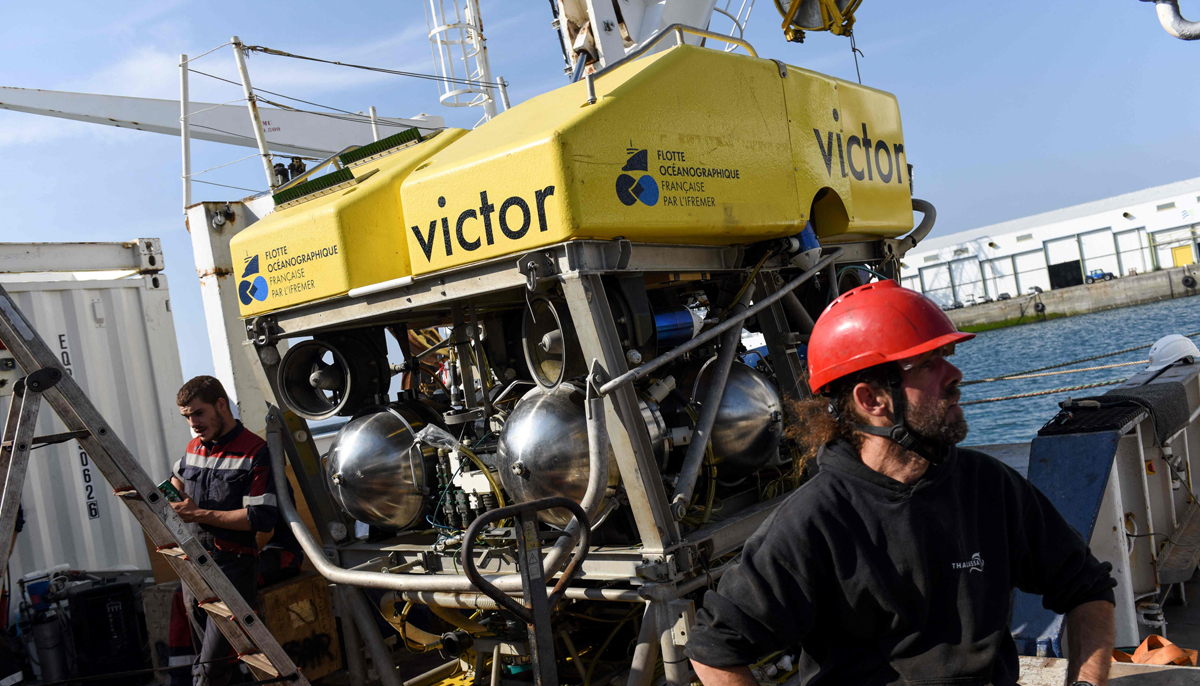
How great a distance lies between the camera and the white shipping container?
22.2 ft

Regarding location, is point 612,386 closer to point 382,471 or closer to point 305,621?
point 382,471

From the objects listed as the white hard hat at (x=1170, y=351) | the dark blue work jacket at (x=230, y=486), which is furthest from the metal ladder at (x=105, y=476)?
the white hard hat at (x=1170, y=351)

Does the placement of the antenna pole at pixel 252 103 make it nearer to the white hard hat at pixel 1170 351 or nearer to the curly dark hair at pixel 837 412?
the curly dark hair at pixel 837 412

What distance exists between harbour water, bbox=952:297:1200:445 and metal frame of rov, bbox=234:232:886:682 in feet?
64.7

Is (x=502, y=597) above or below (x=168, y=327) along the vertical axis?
below

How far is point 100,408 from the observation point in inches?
274

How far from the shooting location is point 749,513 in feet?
14.8

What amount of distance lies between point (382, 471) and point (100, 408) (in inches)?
131

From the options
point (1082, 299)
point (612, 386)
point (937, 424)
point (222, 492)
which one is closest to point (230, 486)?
point (222, 492)

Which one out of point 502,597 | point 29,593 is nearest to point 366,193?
point 502,597

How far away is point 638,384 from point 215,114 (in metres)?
9.70

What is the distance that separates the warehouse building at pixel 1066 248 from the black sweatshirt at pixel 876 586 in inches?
2200

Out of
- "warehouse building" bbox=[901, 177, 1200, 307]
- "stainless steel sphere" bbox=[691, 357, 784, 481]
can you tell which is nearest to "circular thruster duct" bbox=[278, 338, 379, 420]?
"stainless steel sphere" bbox=[691, 357, 784, 481]

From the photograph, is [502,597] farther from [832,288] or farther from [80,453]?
[80,453]
